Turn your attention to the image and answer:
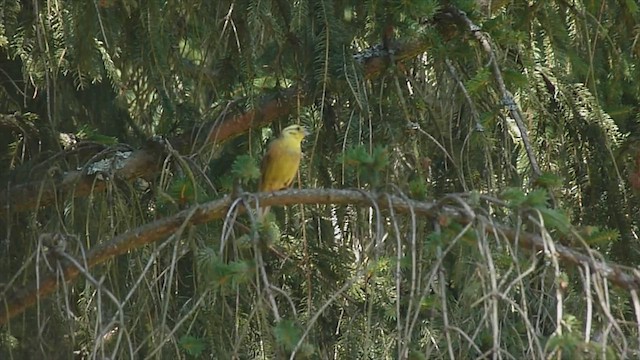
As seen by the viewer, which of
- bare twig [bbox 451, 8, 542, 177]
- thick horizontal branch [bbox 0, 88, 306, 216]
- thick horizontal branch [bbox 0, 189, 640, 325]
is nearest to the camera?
thick horizontal branch [bbox 0, 189, 640, 325]

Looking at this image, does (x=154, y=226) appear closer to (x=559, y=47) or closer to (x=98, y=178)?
(x=98, y=178)

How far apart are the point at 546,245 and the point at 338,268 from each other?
62.7 inches

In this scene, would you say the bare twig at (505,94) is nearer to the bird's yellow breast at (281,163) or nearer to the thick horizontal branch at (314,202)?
the thick horizontal branch at (314,202)

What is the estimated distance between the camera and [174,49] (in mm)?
3871

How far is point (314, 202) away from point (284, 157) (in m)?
1.20

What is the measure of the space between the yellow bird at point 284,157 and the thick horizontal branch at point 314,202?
902 mm

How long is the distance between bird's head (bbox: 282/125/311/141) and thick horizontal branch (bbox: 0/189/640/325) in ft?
2.96

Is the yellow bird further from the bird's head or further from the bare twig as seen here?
the bare twig

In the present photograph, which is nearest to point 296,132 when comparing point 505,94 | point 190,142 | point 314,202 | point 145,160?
point 190,142

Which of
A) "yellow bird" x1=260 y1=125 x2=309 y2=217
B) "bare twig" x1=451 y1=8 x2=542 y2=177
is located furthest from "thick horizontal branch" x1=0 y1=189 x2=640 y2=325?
"yellow bird" x1=260 y1=125 x2=309 y2=217

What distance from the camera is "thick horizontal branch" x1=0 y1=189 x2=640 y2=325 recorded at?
2.68 meters

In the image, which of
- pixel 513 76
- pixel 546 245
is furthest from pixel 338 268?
pixel 546 245

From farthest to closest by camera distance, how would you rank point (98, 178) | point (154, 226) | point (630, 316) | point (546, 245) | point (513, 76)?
point (630, 316), point (98, 178), point (513, 76), point (154, 226), point (546, 245)

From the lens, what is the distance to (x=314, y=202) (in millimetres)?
2965
